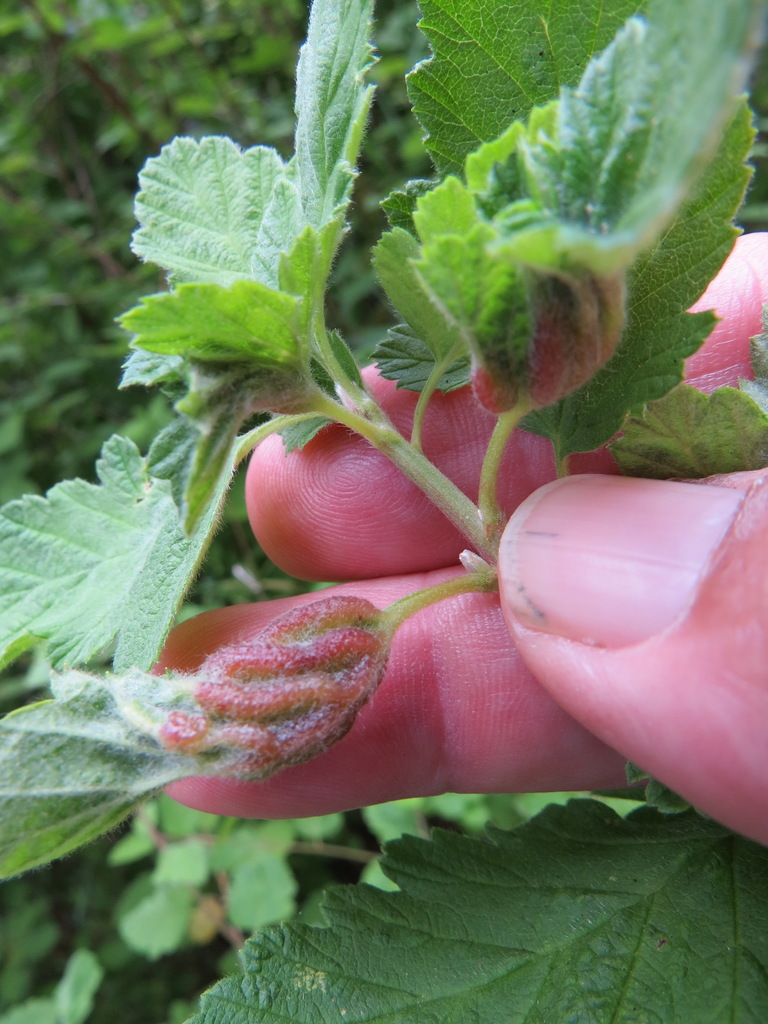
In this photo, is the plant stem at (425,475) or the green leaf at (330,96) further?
the plant stem at (425,475)

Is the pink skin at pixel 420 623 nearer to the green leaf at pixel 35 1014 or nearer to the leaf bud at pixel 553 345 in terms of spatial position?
the leaf bud at pixel 553 345

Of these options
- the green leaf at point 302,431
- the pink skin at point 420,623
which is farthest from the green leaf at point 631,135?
the pink skin at point 420,623

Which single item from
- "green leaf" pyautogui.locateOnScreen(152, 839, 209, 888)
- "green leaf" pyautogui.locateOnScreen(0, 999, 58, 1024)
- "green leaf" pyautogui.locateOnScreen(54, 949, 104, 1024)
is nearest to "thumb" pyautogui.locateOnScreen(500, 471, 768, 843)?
"green leaf" pyautogui.locateOnScreen(152, 839, 209, 888)

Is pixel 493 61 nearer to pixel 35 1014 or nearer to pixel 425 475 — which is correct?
pixel 425 475

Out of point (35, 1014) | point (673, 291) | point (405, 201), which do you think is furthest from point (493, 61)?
point (35, 1014)

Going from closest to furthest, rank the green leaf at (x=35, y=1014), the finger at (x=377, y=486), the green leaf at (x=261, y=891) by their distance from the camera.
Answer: the finger at (x=377, y=486) → the green leaf at (x=261, y=891) → the green leaf at (x=35, y=1014)
